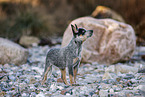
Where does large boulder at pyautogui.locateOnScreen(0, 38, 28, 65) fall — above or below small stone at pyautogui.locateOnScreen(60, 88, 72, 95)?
above

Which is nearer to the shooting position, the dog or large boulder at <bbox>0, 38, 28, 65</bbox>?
the dog

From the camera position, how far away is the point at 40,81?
361 centimetres

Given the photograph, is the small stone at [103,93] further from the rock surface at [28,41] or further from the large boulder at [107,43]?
the rock surface at [28,41]

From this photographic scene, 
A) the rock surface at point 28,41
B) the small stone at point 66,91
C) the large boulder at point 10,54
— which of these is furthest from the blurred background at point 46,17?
the small stone at point 66,91

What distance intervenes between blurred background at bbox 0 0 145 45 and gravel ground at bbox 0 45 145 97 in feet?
12.5

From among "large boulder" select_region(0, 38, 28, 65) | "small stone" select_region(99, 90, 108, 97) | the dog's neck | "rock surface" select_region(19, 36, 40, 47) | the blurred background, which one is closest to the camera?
"small stone" select_region(99, 90, 108, 97)

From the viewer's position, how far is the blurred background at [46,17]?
29.9ft

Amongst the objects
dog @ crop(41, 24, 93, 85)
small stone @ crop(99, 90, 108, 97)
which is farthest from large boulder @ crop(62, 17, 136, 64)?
small stone @ crop(99, 90, 108, 97)

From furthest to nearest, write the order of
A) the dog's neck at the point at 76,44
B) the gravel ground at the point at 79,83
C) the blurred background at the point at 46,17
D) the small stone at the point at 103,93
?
1. the blurred background at the point at 46,17
2. the dog's neck at the point at 76,44
3. the gravel ground at the point at 79,83
4. the small stone at the point at 103,93

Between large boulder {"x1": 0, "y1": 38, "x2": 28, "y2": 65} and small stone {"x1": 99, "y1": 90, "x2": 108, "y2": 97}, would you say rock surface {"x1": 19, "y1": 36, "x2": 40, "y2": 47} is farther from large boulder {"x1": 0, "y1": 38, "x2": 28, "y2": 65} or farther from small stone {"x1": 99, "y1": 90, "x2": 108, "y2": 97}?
small stone {"x1": 99, "y1": 90, "x2": 108, "y2": 97}

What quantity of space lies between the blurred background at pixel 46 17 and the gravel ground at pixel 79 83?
3.80 m

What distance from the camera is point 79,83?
3.40 metres

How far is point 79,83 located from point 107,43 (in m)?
1.96

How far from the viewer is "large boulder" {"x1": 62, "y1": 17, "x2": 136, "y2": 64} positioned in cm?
502
